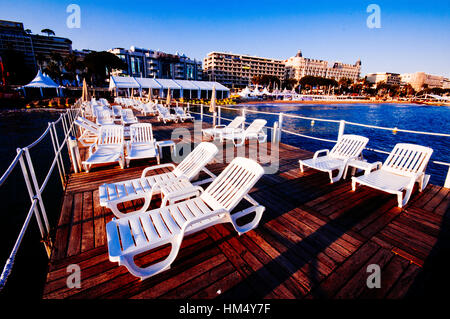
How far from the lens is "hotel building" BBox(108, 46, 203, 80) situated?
3578 inches

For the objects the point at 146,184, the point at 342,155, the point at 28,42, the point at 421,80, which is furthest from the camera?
the point at 421,80

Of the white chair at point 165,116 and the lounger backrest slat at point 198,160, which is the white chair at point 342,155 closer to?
the lounger backrest slat at point 198,160

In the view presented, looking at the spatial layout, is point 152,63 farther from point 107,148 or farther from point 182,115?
point 107,148

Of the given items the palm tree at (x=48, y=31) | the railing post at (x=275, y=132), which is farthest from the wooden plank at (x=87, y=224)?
the palm tree at (x=48, y=31)

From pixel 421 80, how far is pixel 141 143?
236 metres

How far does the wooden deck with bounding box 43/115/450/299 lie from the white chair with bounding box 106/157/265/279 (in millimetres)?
255

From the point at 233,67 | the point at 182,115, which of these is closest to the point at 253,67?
the point at 233,67

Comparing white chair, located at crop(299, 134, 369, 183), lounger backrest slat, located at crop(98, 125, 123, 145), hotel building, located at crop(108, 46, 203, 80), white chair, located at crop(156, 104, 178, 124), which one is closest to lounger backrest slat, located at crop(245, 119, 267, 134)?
white chair, located at crop(299, 134, 369, 183)

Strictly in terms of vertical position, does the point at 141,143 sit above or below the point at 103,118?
below

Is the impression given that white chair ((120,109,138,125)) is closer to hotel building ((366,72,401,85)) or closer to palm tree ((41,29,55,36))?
palm tree ((41,29,55,36))

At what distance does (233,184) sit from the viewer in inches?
111

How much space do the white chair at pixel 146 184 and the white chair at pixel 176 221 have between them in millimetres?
484

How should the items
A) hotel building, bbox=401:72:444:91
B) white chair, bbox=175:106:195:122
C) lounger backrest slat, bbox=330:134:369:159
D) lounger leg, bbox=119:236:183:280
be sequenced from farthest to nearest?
hotel building, bbox=401:72:444:91 < white chair, bbox=175:106:195:122 < lounger backrest slat, bbox=330:134:369:159 < lounger leg, bbox=119:236:183:280

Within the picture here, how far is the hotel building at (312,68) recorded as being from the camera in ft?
443
